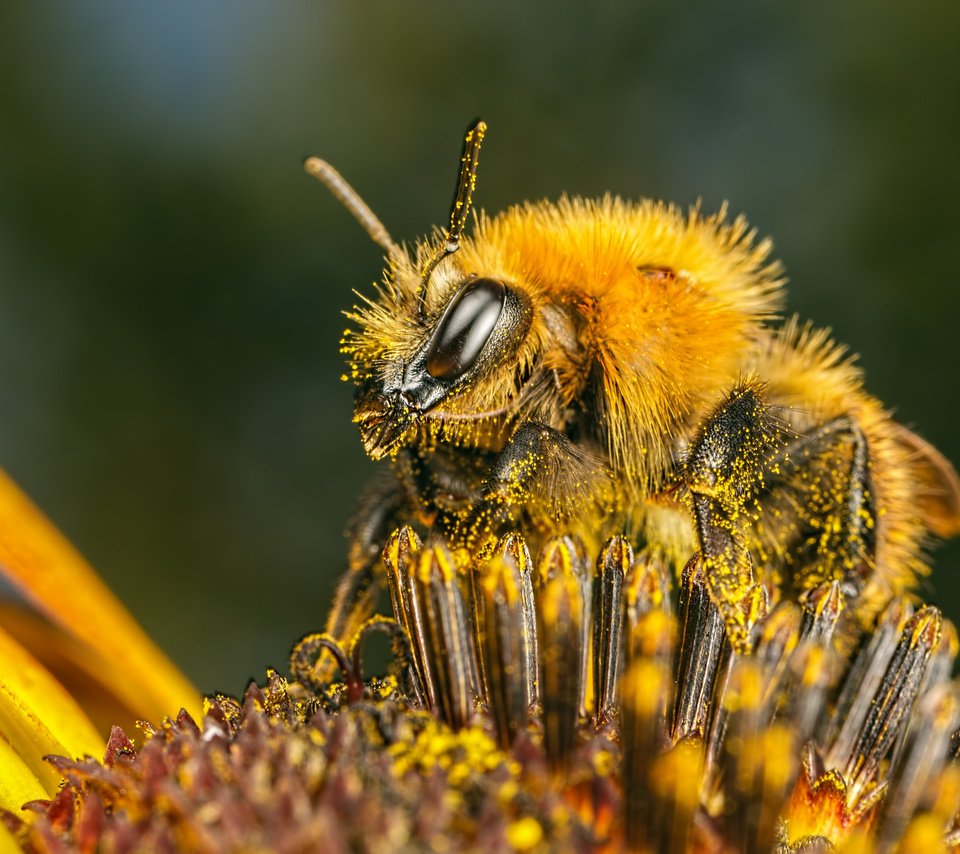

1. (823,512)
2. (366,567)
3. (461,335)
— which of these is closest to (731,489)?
(823,512)

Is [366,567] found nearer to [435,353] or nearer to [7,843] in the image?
[435,353]

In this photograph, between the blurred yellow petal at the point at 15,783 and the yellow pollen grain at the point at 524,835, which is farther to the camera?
the blurred yellow petal at the point at 15,783

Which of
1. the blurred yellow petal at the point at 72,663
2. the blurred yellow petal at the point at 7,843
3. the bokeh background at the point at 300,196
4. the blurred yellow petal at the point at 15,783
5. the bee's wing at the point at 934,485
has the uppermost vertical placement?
the bokeh background at the point at 300,196

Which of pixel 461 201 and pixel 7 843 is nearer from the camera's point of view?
pixel 7 843

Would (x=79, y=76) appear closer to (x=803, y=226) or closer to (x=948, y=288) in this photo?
(x=803, y=226)

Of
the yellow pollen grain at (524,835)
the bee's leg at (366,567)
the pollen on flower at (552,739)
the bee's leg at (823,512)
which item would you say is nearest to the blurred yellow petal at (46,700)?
the pollen on flower at (552,739)

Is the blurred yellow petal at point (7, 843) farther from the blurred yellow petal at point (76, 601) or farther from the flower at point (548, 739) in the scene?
the blurred yellow petal at point (76, 601)

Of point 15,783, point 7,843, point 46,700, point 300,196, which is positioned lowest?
point 7,843
